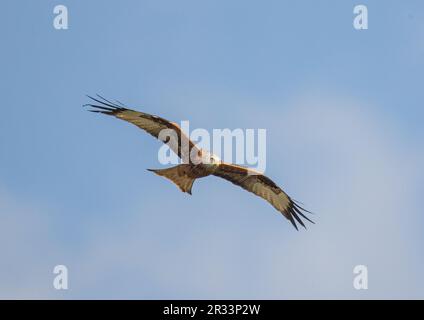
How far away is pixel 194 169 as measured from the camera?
52.7 ft

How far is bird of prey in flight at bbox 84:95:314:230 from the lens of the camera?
52.4 feet

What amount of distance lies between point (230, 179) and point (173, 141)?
1927 millimetres

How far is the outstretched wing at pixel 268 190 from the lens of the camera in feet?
57.3

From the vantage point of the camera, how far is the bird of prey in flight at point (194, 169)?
629 inches

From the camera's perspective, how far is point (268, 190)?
59.2ft

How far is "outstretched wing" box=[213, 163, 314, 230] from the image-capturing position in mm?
17453

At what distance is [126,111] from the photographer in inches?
653

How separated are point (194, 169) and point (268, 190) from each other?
2.55 metres
